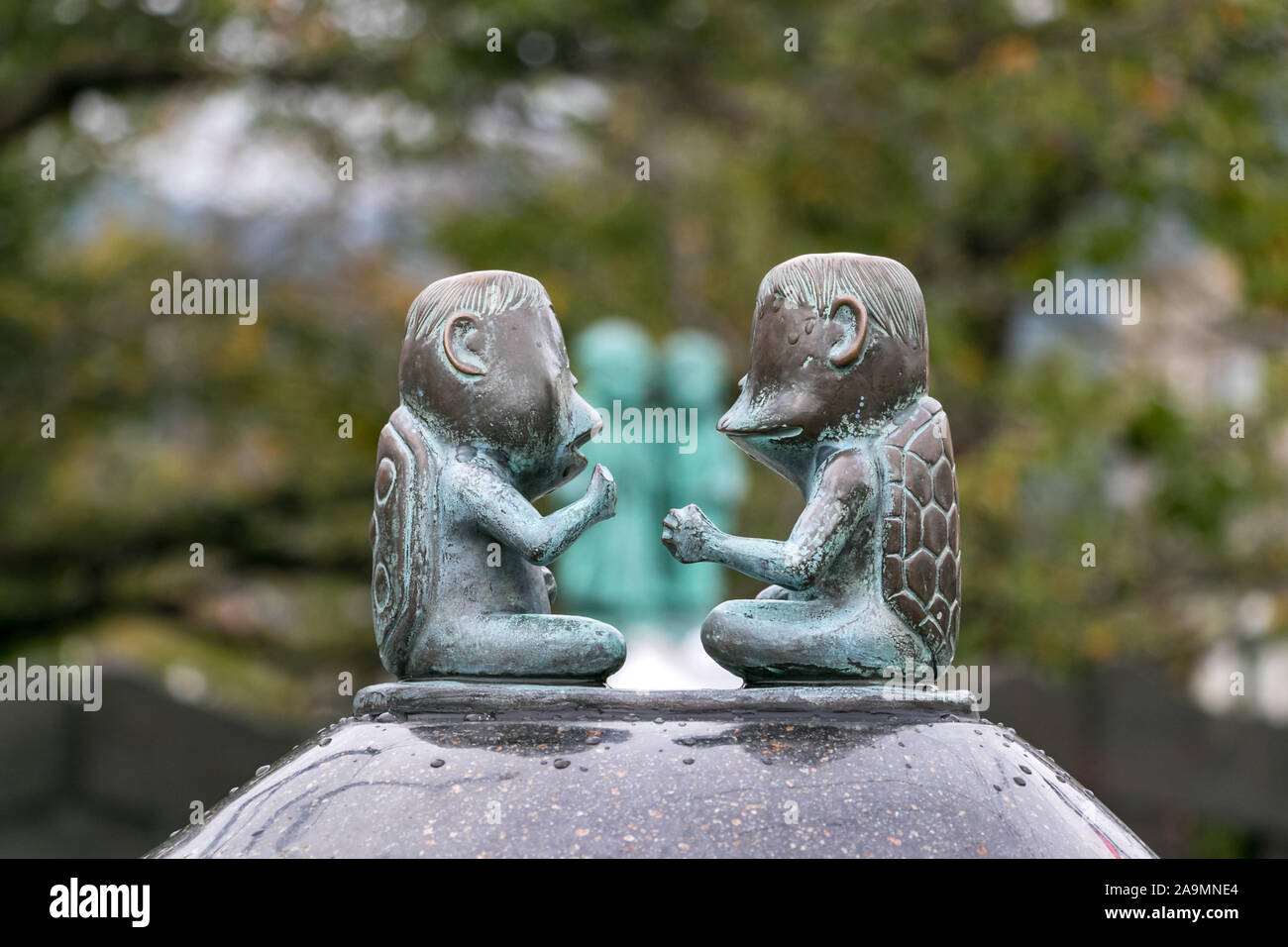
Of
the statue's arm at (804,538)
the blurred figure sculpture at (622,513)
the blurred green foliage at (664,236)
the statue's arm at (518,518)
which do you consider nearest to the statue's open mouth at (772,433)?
the statue's arm at (804,538)

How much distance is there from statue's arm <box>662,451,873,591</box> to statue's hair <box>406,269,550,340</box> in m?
0.54

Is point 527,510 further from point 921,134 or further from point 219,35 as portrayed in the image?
point 219,35

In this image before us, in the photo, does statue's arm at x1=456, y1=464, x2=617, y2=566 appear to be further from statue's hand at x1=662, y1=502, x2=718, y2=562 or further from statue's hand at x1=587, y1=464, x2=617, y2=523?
statue's hand at x1=662, y1=502, x2=718, y2=562

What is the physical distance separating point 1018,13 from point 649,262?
A: 8.68ft

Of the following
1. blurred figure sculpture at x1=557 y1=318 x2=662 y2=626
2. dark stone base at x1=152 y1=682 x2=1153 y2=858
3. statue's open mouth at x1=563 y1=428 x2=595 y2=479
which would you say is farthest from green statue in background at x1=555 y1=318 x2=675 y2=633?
dark stone base at x1=152 y1=682 x2=1153 y2=858

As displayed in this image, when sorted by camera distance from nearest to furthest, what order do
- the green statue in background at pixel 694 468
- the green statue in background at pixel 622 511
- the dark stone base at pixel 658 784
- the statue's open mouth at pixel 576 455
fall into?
the dark stone base at pixel 658 784
the statue's open mouth at pixel 576 455
the green statue in background at pixel 622 511
the green statue in background at pixel 694 468

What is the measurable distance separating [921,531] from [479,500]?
85 centimetres

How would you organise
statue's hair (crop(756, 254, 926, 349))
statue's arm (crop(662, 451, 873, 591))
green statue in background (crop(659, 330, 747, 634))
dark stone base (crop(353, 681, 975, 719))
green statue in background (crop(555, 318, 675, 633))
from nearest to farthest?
dark stone base (crop(353, 681, 975, 719))
statue's arm (crop(662, 451, 873, 591))
statue's hair (crop(756, 254, 926, 349))
green statue in background (crop(555, 318, 675, 633))
green statue in background (crop(659, 330, 747, 634))

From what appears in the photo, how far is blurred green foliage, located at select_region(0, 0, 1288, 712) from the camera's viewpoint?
8711mm

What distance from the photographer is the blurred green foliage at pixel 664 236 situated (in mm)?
8711

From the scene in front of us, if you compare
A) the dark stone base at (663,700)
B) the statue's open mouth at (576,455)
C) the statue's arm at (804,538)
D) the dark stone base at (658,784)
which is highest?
the statue's open mouth at (576,455)

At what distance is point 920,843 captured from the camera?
9.20 feet

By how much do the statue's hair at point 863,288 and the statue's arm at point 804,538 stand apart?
0.90 feet

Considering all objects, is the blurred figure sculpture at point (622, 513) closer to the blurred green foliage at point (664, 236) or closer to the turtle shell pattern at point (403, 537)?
the blurred green foliage at point (664, 236)
